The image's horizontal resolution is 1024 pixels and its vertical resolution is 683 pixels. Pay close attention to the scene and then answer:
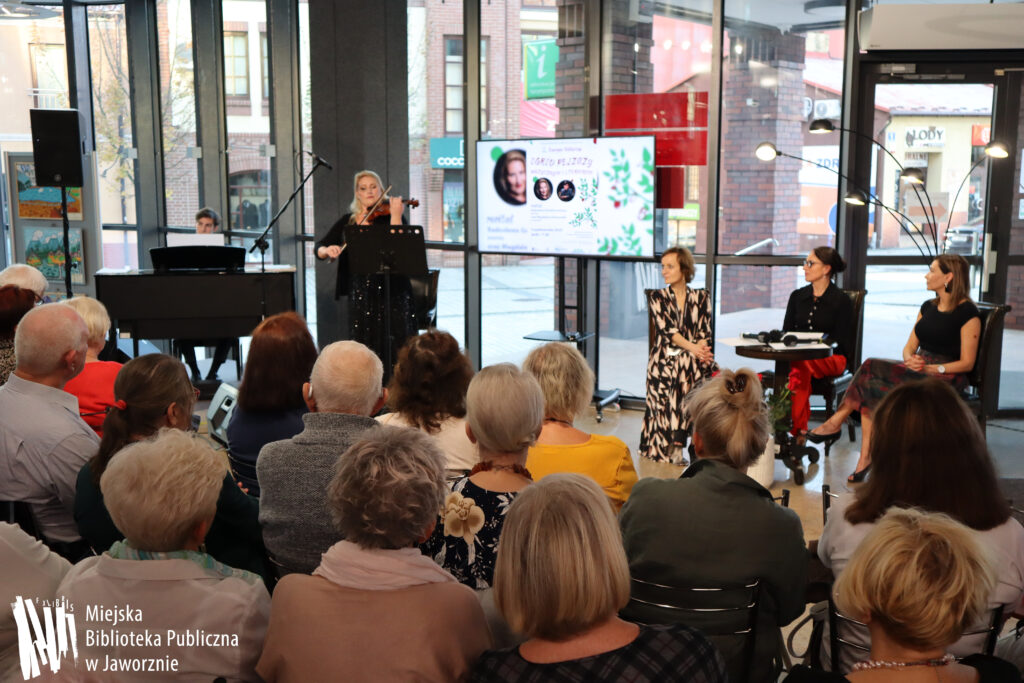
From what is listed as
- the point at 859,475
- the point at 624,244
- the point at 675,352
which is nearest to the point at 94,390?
the point at 675,352

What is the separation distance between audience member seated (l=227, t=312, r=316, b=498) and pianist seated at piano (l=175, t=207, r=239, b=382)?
441 cm

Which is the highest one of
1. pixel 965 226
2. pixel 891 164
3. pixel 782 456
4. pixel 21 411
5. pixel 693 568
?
pixel 891 164

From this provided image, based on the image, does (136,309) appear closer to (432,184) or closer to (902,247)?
(432,184)

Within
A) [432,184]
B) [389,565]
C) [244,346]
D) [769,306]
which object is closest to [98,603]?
[389,565]

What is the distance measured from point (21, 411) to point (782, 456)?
3.98m

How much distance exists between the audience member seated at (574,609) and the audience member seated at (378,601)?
0.13m

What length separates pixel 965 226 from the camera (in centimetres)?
657

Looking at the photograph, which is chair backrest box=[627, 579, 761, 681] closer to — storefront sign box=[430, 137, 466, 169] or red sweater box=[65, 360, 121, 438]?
red sweater box=[65, 360, 121, 438]

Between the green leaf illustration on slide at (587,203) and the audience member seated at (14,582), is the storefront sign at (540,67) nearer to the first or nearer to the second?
the green leaf illustration on slide at (587,203)

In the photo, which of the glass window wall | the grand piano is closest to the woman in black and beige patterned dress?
the grand piano

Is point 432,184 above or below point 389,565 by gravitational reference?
above

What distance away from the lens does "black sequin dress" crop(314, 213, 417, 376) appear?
638cm

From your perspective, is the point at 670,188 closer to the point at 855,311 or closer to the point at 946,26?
the point at 855,311

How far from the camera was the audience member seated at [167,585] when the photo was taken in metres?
1.92
